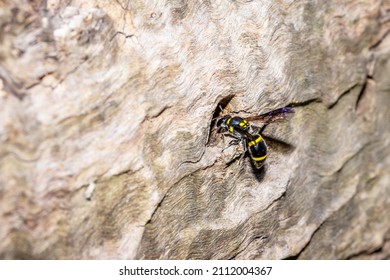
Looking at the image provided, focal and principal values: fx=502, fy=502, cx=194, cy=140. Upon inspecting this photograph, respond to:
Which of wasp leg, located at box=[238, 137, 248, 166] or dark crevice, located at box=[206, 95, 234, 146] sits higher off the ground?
dark crevice, located at box=[206, 95, 234, 146]

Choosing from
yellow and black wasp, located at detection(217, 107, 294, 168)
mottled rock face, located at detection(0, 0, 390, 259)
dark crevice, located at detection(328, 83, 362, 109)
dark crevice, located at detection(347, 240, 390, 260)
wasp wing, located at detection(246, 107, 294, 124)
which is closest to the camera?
mottled rock face, located at detection(0, 0, 390, 259)

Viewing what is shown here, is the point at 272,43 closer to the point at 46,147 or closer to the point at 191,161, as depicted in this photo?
the point at 191,161

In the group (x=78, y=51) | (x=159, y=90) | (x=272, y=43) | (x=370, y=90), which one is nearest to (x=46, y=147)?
(x=78, y=51)

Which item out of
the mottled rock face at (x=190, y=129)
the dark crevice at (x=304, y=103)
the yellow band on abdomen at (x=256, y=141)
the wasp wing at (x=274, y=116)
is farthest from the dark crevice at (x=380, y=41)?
the yellow band on abdomen at (x=256, y=141)

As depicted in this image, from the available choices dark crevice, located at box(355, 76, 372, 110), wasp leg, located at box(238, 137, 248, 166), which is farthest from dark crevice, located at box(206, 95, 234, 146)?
dark crevice, located at box(355, 76, 372, 110)

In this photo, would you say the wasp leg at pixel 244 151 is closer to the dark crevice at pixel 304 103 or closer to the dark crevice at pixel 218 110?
the dark crevice at pixel 218 110

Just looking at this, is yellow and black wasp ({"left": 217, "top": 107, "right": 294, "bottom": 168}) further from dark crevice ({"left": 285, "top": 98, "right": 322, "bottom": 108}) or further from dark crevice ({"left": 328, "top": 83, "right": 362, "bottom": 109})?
dark crevice ({"left": 328, "top": 83, "right": 362, "bottom": 109})

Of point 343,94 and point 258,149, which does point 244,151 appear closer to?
point 258,149

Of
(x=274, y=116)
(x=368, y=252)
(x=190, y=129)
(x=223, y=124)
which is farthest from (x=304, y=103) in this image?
(x=368, y=252)
